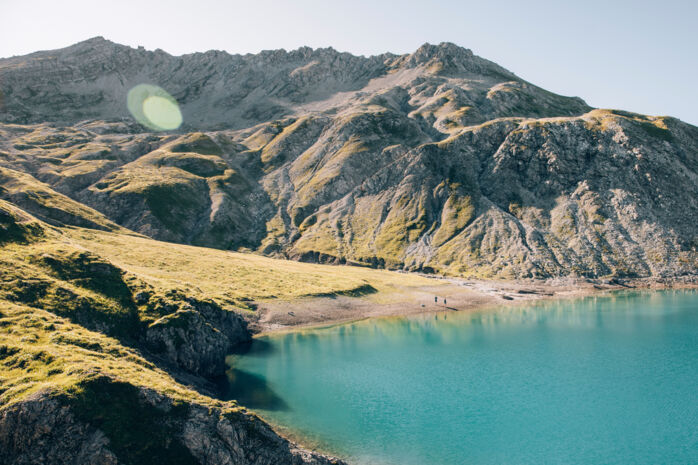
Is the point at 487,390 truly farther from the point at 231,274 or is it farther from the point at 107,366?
the point at 231,274

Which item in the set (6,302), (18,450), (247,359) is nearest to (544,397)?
(247,359)

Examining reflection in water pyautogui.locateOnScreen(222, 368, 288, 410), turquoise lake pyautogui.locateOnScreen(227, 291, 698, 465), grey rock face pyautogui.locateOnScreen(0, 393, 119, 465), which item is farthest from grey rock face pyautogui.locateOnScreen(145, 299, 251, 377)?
grey rock face pyautogui.locateOnScreen(0, 393, 119, 465)

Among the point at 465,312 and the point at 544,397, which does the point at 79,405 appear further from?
the point at 465,312

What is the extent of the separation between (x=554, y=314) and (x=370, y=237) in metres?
96.5

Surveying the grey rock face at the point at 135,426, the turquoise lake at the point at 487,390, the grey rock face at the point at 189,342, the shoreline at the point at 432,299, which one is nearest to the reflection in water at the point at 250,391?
the turquoise lake at the point at 487,390

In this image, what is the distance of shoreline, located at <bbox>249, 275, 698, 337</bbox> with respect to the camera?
4161 inches

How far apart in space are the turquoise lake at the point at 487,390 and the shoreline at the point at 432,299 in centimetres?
Result: 793

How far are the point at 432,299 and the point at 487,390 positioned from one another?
232 ft

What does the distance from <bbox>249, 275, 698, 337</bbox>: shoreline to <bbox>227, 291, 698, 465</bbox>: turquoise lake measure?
7.93m

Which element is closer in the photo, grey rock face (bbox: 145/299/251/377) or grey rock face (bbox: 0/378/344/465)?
grey rock face (bbox: 0/378/344/465)

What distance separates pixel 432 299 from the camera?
131 metres

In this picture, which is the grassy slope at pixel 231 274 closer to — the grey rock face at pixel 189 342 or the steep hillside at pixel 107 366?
the steep hillside at pixel 107 366

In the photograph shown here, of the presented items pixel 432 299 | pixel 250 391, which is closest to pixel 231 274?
pixel 432 299

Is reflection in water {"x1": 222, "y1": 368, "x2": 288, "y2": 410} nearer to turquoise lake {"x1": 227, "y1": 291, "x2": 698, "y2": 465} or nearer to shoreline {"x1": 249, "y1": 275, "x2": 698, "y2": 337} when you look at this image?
turquoise lake {"x1": 227, "y1": 291, "x2": 698, "y2": 465}
